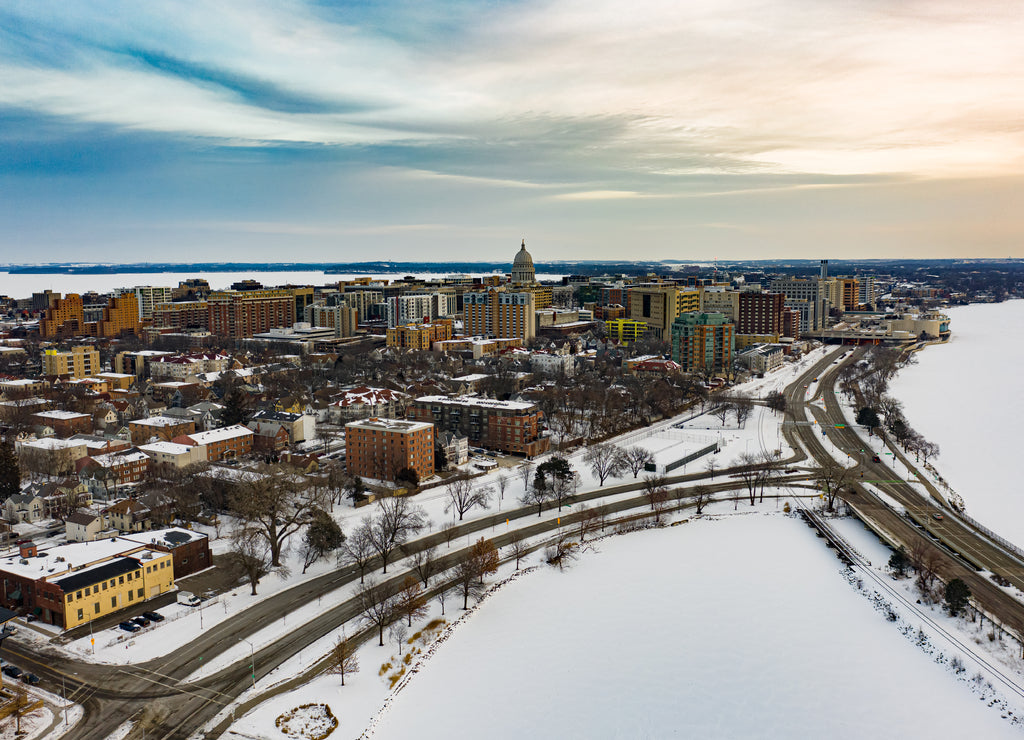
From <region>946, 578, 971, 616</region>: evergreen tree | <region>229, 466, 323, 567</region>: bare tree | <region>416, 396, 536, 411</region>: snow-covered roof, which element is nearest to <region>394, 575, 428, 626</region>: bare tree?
<region>229, 466, 323, 567</region>: bare tree

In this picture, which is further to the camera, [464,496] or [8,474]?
[464,496]

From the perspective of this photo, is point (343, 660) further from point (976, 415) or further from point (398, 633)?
point (976, 415)

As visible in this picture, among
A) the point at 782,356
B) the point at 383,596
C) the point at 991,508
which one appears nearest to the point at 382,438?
the point at 383,596

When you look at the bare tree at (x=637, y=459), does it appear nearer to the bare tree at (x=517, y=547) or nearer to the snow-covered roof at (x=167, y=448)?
the bare tree at (x=517, y=547)

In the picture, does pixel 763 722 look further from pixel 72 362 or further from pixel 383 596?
pixel 72 362

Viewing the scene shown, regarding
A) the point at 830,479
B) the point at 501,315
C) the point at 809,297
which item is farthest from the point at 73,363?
the point at 809,297

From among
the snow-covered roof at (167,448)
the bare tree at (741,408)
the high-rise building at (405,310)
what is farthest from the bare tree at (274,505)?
the high-rise building at (405,310)
